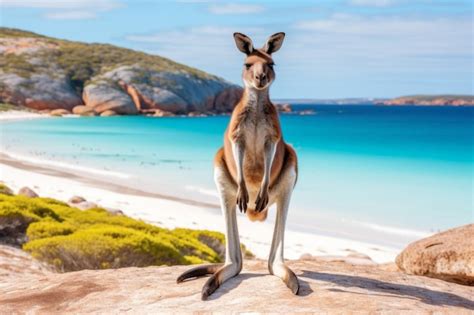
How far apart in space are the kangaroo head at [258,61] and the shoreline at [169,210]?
970 centimetres

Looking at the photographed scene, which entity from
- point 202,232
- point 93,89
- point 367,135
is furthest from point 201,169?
point 93,89

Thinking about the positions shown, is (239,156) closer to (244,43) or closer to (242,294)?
(244,43)

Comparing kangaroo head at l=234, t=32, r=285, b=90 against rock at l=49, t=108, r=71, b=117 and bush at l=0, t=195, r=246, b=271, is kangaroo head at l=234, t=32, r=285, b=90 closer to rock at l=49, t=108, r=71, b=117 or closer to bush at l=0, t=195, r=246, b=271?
bush at l=0, t=195, r=246, b=271

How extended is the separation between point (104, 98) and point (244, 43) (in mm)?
83404

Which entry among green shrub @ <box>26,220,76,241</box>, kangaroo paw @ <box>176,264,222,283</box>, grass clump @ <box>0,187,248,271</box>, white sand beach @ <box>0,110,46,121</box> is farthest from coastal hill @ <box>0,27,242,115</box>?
kangaroo paw @ <box>176,264,222,283</box>

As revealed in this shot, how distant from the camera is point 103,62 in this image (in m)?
102

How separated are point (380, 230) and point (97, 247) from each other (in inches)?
467

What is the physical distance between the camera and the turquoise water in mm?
23250

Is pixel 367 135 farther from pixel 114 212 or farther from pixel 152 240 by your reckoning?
pixel 152 240

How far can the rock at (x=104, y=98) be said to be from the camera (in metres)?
85.9

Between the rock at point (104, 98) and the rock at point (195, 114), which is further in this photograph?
the rock at point (195, 114)

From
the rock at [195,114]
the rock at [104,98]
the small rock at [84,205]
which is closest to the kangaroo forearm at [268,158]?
the small rock at [84,205]

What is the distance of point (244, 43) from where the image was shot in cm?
537

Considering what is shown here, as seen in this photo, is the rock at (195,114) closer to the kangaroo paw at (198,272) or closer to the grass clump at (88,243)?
the grass clump at (88,243)
